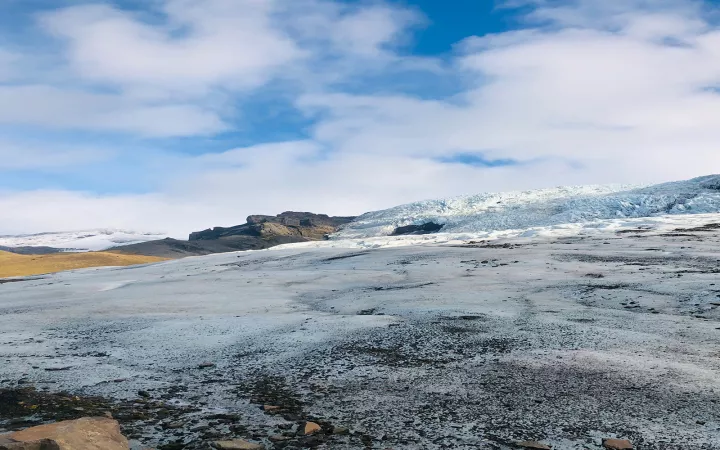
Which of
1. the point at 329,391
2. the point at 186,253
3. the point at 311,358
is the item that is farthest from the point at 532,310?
the point at 186,253

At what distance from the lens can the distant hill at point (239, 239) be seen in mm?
62438

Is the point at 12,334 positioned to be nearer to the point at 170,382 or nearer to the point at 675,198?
the point at 170,382

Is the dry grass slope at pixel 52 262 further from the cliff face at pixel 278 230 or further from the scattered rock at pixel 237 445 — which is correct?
the scattered rock at pixel 237 445

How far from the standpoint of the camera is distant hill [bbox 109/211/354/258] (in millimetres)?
62438

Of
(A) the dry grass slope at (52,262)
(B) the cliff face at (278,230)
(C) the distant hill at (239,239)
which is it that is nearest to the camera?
(A) the dry grass slope at (52,262)

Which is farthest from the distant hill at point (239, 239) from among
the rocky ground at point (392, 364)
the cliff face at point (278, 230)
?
the rocky ground at point (392, 364)

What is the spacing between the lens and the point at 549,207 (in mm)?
39250

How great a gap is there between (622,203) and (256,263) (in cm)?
2728

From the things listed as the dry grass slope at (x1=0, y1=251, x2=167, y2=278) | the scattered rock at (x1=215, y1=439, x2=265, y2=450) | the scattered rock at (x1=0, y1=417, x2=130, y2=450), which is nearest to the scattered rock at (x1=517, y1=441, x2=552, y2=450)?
the scattered rock at (x1=215, y1=439, x2=265, y2=450)

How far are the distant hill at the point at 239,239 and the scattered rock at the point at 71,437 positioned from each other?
50.9m

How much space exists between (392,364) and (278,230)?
6850 centimetres

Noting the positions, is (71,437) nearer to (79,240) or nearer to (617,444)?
(617,444)

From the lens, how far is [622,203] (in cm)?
3522

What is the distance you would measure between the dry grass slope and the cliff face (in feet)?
84.0
